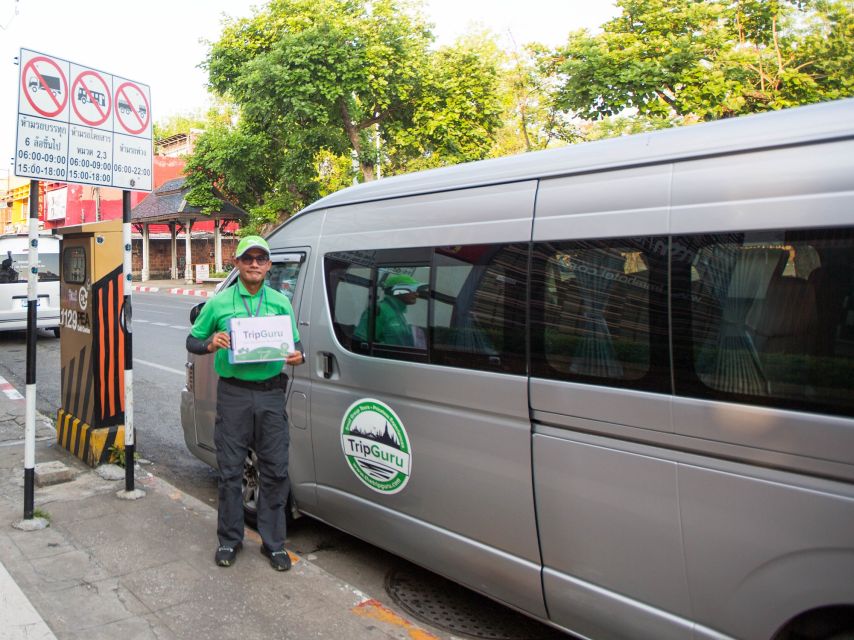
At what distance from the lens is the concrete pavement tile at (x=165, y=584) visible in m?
3.41

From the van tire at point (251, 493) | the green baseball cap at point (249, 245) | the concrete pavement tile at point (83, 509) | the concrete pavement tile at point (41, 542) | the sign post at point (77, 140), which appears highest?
the sign post at point (77, 140)

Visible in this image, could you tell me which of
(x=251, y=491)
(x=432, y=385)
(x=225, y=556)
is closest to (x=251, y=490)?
(x=251, y=491)

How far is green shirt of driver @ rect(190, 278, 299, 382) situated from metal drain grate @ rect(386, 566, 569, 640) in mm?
1383

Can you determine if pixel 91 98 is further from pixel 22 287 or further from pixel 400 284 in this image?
pixel 22 287

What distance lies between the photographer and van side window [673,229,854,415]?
2059 millimetres

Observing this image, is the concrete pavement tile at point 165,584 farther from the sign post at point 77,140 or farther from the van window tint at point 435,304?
the van window tint at point 435,304

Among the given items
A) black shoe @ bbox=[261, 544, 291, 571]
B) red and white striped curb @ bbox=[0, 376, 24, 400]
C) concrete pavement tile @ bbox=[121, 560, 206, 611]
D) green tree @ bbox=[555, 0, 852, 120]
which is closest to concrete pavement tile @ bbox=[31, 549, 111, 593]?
concrete pavement tile @ bbox=[121, 560, 206, 611]

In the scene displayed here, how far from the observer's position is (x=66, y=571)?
370 cm

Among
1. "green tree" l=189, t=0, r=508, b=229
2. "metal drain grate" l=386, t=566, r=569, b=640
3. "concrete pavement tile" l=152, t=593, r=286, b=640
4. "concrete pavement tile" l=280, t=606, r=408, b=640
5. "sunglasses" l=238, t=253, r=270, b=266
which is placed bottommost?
"metal drain grate" l=386, t=566, r=569, b=640

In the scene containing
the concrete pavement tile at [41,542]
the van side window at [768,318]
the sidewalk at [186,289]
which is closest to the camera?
the van side window at [768,318]

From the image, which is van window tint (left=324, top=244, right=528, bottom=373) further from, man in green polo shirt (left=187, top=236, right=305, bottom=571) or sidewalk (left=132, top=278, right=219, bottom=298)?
sidewalk (left=132, top=278, right=219, bottom=298)

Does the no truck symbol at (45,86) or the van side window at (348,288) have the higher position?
the no truck symbol at (45,86)

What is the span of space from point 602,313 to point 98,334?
4.32 metres

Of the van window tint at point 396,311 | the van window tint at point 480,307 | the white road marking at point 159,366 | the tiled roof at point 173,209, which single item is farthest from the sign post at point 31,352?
the tiled roof at point 173,209
